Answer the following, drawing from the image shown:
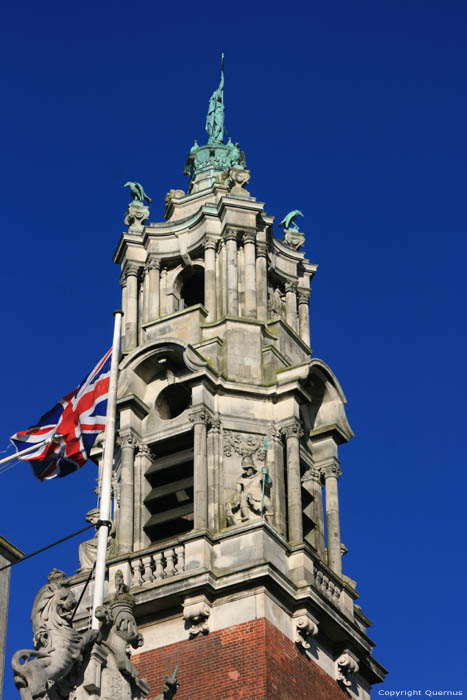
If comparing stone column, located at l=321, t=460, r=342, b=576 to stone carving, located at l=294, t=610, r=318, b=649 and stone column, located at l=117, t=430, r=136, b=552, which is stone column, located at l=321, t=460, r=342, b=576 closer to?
stone carving, located at l=294, t=610, r=318, b=649

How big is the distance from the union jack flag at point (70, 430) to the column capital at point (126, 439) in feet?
22.0

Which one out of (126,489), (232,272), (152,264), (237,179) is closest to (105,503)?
(126,489)

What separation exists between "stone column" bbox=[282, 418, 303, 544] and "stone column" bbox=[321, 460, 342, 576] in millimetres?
1621

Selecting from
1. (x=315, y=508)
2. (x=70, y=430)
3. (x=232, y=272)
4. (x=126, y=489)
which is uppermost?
(x=232, y=272)

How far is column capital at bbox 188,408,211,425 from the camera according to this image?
41188 millimetres

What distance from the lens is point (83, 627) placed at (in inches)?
1502

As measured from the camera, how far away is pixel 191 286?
4759 centimetres

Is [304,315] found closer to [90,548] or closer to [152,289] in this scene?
[152,289]

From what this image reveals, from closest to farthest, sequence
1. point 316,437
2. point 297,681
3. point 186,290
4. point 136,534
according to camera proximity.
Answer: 1. point 297,681
2. point 136,534
3. point 316,437
4. point 186,290

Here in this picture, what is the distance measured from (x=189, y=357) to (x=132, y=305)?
434cm

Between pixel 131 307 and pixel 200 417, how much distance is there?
565 centimetres

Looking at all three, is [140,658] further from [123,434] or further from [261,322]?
[261,322]

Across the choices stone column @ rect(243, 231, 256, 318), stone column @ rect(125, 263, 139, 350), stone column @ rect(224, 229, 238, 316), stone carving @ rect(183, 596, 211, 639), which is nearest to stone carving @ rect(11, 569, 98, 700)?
stone carving @ rect(183, 596, 211, 639)

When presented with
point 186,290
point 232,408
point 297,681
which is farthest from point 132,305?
point 297,681
